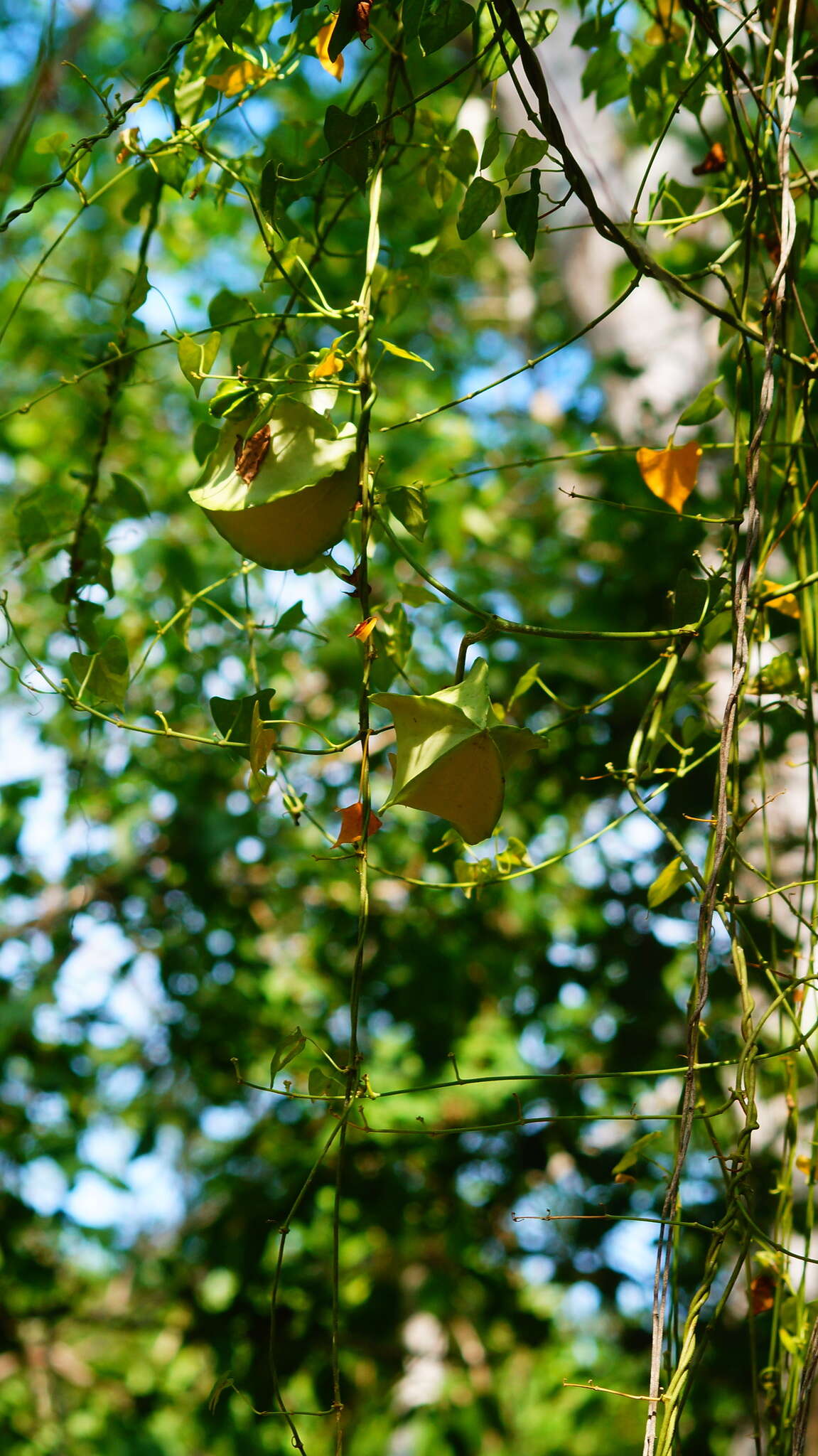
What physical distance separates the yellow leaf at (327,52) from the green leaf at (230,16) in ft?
0.12

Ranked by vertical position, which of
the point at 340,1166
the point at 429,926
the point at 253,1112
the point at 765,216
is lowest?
the point at 340,1166

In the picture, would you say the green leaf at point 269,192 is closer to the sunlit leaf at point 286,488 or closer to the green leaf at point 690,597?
the sunlit leaf at point 286,488

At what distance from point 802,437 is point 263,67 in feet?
1.07

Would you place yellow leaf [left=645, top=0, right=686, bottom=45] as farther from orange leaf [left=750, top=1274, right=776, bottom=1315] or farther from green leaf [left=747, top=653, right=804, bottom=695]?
orange leaf [left=750, top=1274, right=776, bottom=1315]

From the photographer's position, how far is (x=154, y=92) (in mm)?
495

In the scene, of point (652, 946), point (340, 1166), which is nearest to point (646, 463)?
point (340, 1166)

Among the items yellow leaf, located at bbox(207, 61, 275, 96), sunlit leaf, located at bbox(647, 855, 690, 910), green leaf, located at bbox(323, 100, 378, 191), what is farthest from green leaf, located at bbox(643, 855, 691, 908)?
yellow leaf, located at bbox(207, 61, 275, 96)

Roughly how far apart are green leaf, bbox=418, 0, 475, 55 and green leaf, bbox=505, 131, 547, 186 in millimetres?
45

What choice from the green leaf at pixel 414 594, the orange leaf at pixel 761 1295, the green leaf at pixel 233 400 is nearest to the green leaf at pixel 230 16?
the green leaf at pixel 233 400

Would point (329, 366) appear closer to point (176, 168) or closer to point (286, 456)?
point (286, 456)

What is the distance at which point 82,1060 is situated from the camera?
1.61m

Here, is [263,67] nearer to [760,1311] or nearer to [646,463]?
[646,463]

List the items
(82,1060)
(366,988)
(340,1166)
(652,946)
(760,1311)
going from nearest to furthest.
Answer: (340,1166) < (760,1311) < (652,946) < (366,988) < (82,1060)

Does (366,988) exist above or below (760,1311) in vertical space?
above
